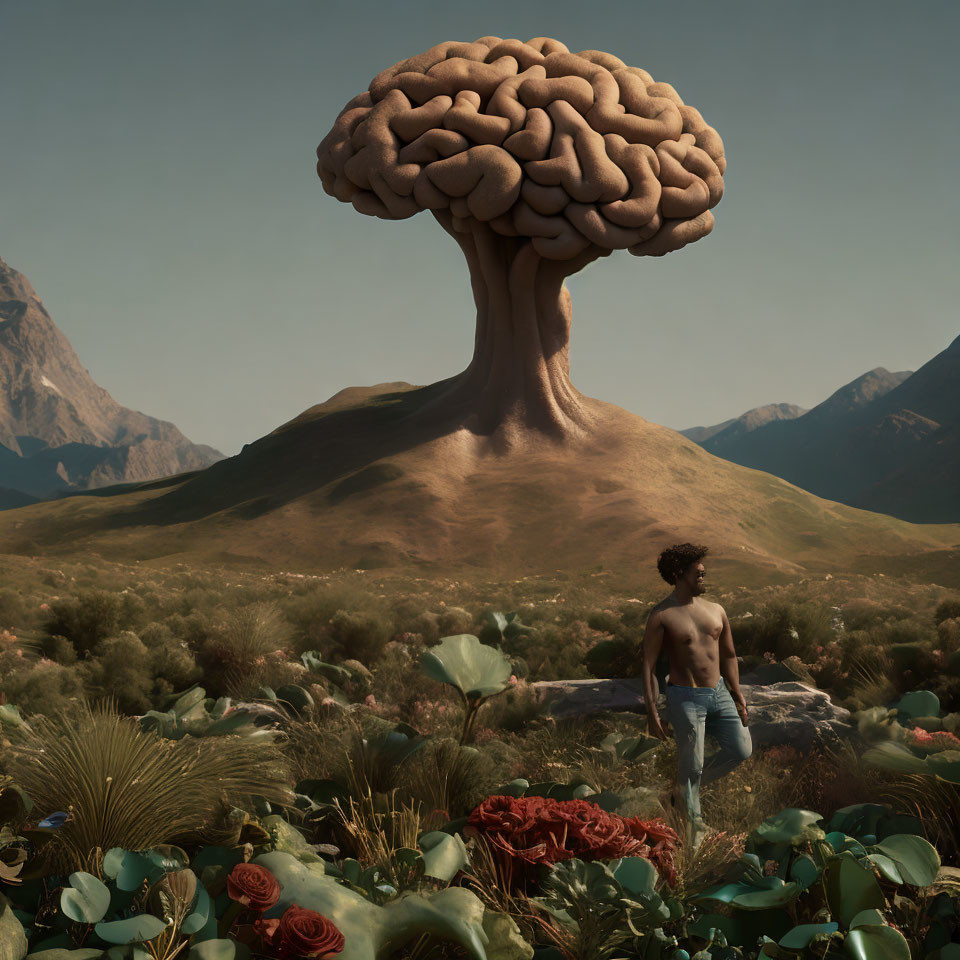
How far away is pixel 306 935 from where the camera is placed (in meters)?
2.90

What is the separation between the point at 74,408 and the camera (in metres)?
197

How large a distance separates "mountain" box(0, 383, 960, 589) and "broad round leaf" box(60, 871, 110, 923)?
51.3ft

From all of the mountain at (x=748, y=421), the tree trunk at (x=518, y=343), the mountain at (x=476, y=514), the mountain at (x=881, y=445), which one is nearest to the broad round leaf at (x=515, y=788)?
the mountain at (x=476, y=514)

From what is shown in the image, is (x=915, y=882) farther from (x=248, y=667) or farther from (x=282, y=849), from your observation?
(x=248, y=667)

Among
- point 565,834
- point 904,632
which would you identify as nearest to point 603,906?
point 565,834

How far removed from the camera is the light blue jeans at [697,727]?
16.5 ft

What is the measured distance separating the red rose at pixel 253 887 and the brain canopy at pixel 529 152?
61.7ft

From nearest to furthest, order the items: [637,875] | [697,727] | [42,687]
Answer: [637,875] → [697,727] → [42,687]

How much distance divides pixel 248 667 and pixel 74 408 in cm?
20647

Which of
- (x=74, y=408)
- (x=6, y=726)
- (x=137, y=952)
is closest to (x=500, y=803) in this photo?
(x=137, y=952)

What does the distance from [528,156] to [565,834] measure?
61.8ft

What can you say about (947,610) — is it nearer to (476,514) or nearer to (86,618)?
(86,618)

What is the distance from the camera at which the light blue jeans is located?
5.02m

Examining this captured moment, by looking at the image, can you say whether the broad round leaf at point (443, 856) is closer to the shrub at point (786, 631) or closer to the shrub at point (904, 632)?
the shrub at point (786, 631)
